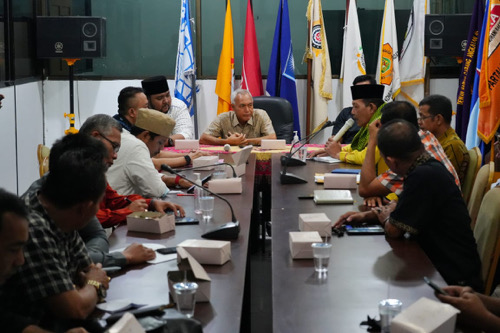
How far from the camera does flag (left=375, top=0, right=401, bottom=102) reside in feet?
24.1

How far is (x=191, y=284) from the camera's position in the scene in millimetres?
1984

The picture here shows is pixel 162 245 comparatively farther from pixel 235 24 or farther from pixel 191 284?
pixel 235 24

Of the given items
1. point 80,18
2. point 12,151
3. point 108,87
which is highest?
point 80,18

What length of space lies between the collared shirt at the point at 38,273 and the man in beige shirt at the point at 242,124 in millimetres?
4010

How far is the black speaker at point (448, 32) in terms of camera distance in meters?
6.95

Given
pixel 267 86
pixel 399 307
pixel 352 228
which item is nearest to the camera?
pixel 399 307

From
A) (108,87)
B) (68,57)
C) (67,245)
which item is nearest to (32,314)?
(67,245)

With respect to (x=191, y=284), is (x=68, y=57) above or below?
above

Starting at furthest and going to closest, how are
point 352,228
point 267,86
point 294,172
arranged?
point 267,86 → point 294,172 → point 352,228

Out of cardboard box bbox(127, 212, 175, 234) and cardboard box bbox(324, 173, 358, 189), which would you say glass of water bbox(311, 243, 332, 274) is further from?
cardboard box bbox(324, 173, 358, 189)

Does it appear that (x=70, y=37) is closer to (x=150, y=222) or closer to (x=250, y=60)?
(x=250, y=60)

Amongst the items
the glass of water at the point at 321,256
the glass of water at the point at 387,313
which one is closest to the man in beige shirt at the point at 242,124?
the glass of water at the point at 321,256

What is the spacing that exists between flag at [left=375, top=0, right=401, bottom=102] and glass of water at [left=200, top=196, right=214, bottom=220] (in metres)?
4.53

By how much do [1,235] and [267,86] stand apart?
20.1 ft
